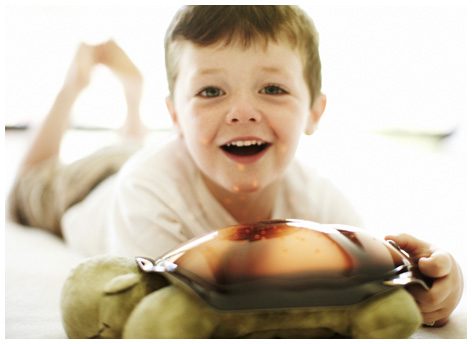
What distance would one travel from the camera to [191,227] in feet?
2.41

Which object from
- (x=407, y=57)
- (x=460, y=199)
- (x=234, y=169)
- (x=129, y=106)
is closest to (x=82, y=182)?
(x=129, y=106)

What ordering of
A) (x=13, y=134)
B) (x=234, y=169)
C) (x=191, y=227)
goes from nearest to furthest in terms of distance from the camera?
(x=234, y=169) → (x=191, y=227) → (x=13, y=134)

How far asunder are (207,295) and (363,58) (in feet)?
3.79

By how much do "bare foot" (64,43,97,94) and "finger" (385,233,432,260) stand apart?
2.97ft

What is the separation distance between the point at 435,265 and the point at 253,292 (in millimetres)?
183

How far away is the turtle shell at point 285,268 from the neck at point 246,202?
0.37 meters

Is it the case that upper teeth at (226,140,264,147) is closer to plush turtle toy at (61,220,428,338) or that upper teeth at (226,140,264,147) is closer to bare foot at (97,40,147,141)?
plush turtle toy at (61,220,428,338)

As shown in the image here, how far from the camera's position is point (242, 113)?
0.57m

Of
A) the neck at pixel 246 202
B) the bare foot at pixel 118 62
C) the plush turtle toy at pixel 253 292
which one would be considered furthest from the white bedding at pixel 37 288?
the bare foot at pixel 118 62

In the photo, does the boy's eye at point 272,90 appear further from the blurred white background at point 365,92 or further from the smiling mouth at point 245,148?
the blurred white background at point 365,92

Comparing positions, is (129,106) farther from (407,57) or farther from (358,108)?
(407,57)

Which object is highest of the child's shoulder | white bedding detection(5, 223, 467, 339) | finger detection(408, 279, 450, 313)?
the child's shoulder

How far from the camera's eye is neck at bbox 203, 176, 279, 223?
79 cm

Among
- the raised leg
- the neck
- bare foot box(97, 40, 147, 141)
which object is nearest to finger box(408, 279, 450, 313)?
the neck
